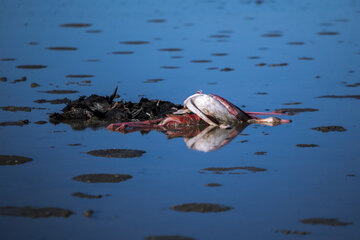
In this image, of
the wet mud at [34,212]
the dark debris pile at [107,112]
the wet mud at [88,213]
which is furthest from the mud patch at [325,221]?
the dark debris pile at [107,112]

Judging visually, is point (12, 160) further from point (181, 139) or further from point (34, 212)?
point (181, 139)

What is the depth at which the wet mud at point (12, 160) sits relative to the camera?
7777mm

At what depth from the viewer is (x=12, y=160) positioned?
788 centimetres

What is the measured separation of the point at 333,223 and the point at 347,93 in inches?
258

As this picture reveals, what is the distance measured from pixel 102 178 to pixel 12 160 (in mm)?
1279

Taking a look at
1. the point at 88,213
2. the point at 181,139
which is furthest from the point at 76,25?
the point at 88,213

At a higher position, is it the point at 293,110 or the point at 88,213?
the point at 88,213

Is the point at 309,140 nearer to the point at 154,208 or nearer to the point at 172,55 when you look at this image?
the point at 154,208

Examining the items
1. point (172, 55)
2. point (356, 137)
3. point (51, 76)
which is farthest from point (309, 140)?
point (172, 55)

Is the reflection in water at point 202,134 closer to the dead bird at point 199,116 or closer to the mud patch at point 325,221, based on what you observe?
the dead bird at point 199,116

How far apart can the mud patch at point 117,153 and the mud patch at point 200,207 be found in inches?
76.2

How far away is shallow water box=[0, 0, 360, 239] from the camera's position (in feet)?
19.6

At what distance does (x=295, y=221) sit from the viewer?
5.94m

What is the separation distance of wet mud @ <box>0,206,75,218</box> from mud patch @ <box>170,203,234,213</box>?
918 millimetres
